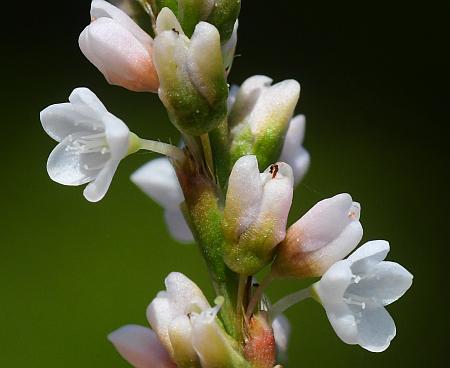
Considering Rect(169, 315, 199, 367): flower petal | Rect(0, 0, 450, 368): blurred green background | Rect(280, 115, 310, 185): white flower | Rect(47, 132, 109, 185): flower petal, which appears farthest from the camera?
Rect(0, 0, 450, 368): blurred green background

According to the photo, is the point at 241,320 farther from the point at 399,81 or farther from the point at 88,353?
the point at 399,81

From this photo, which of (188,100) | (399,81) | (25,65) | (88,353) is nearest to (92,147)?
(188,100)

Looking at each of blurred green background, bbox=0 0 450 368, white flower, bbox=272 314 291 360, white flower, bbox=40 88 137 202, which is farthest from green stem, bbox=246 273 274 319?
blurred green background, bbox=0 0 450 368

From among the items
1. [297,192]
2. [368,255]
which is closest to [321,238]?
[368,255]

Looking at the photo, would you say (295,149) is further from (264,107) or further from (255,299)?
(255,299)

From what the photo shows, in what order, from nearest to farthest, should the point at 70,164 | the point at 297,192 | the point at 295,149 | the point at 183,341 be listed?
the point at 183,341, the point at 70,164, the point at 295,149, the point at 297,192

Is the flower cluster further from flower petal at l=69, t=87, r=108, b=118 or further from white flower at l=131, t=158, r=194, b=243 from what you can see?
white flower at l=131, t=158, r=194, b=243

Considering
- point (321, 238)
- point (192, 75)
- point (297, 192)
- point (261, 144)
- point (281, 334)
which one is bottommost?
point (297, 192)
